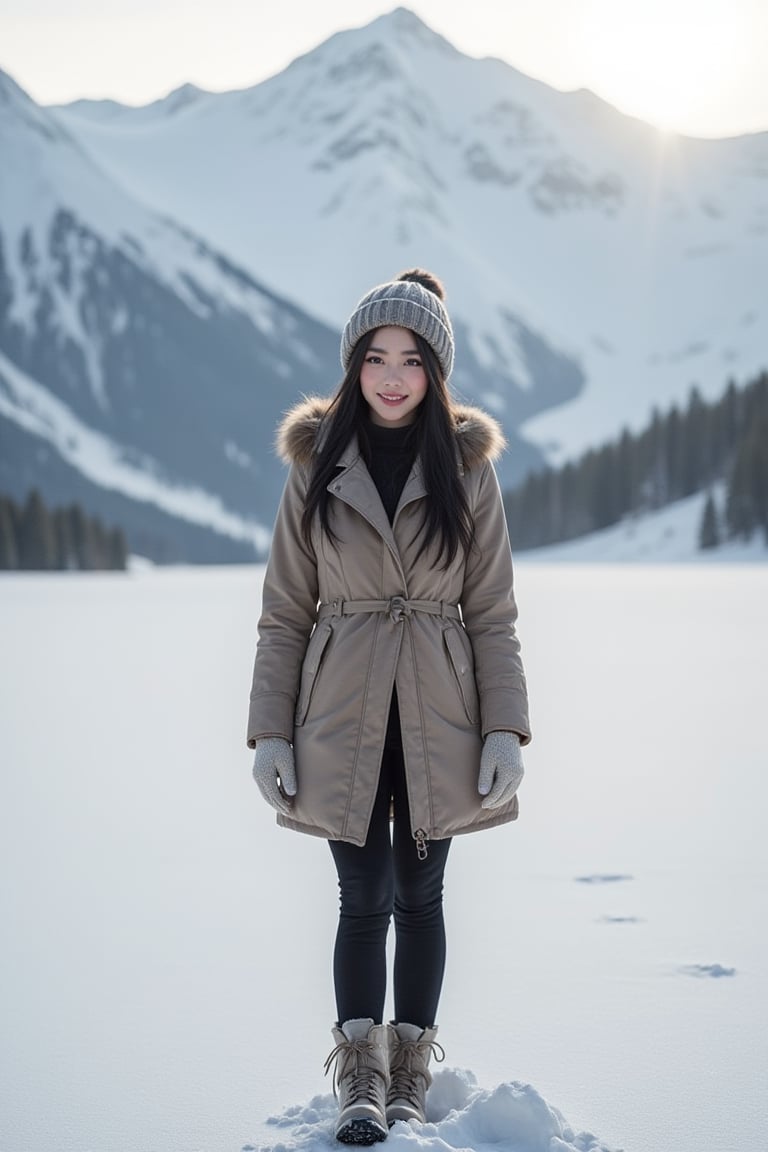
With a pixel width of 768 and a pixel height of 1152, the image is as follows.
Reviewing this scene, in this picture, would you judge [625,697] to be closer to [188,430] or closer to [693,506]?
[693,506]

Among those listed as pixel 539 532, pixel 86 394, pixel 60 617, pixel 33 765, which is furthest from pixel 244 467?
pixel 33 765

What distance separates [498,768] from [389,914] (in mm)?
460

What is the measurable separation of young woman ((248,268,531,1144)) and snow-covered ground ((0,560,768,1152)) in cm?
33

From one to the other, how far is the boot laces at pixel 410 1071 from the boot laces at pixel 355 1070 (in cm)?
12

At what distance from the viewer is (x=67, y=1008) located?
3984 mm

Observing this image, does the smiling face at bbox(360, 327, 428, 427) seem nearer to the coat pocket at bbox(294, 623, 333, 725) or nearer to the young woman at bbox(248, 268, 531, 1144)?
the young woman at bbox(248, 268, 531, 1144)

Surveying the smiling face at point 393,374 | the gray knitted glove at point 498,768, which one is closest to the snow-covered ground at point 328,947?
the gray knitted glove at point 498,768

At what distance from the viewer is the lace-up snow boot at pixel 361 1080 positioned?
307 cm

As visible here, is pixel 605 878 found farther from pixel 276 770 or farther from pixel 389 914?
pixel 276 770

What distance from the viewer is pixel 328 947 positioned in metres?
4.64

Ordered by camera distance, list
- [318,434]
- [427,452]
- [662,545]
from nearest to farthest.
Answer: [427,452] → [318,434] → [662,545]

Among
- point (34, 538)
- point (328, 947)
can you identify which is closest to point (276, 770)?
point (328, 947)

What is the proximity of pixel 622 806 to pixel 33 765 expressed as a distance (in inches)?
128

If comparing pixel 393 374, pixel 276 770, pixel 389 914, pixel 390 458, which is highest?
pixel 393 374
